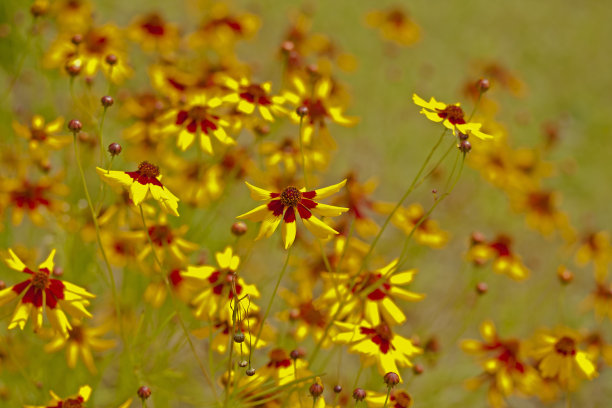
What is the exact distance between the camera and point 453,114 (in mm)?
1707

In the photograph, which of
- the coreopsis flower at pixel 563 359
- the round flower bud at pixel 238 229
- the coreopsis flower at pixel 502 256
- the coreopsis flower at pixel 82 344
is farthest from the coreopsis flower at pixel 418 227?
the coreopsis flower at pixel 82 344

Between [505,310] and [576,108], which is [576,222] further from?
[576,108]

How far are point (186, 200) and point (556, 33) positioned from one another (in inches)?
247

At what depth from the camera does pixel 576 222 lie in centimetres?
467

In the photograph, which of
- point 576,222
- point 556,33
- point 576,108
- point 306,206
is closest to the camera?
point 306,206

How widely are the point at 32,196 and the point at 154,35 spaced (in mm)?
1090

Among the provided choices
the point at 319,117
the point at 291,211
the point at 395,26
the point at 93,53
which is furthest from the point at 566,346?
the point at 395,26

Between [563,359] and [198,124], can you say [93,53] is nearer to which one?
[198,124]

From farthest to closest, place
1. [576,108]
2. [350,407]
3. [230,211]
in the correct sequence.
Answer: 1. [576,108]
2. [230,211]
3. [350,407]

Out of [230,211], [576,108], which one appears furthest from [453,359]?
[576,108]

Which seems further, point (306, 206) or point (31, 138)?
point (31, 138)

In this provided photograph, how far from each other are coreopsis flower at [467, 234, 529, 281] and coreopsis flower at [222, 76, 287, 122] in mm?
1006

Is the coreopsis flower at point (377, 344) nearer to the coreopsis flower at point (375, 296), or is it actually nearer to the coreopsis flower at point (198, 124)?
the coreopsis flower at point (375, 296)

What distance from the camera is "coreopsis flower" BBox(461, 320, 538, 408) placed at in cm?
207
